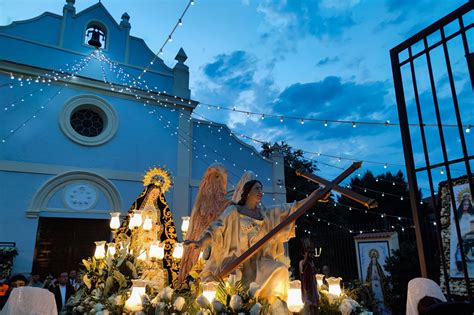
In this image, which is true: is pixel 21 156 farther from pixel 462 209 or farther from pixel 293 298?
pixel 462 209

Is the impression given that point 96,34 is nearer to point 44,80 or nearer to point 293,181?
point 44,80

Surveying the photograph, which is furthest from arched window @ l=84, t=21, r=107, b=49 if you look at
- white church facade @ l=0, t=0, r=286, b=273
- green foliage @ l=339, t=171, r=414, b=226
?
green foliage @ l=339, t=171, r=414, b=226

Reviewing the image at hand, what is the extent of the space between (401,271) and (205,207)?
4884mm

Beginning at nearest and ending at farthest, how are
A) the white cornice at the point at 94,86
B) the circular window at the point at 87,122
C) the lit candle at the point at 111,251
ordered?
1. the lit candle at the point at 111,251
2. the white cornice at the point at 94,86
3. the circular window at the point at 87,122

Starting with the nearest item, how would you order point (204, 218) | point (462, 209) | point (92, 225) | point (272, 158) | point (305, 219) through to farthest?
point (462, 209)
point (204, 218)
point (92, 225)
point (272, 158)
point (305, 219)

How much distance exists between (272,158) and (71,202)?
7931mm

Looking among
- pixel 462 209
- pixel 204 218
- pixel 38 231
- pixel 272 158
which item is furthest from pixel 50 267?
pixel 462 209

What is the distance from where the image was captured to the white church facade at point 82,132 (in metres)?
10.4

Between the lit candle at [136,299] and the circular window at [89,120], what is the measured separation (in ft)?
29.6

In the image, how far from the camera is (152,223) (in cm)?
670

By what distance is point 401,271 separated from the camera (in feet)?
24.3

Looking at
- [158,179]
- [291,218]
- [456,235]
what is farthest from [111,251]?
[456,235]

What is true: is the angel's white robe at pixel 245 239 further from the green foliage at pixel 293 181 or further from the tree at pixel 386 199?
the tree at pixel 386 199

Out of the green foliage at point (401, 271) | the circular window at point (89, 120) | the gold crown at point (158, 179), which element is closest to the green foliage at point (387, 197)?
the green foliage at point (401, 271)
